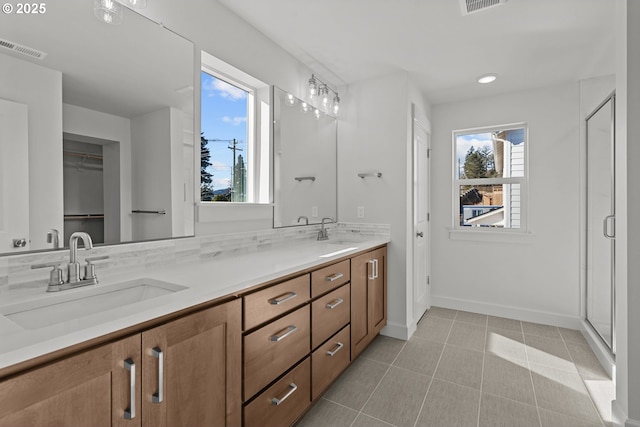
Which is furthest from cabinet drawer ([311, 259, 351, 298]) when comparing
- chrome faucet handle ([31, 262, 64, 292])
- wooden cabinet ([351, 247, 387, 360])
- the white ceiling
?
the white ceiling

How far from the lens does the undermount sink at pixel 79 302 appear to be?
0.96 metres

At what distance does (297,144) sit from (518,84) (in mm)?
2244

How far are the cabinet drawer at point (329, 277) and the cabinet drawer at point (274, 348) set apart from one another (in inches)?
5.2

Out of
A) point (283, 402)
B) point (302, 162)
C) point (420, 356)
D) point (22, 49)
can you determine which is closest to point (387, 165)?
point (302, 162)

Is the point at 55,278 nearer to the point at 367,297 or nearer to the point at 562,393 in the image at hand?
the point at 367,297

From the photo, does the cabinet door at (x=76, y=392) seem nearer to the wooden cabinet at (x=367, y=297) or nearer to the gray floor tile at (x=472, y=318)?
the wooden cabinet at (x=367, y=297)

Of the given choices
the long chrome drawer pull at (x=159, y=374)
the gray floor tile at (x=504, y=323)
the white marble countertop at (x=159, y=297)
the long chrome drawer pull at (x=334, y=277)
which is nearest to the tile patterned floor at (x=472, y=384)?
the gray floor tile at (x=504, y=323)

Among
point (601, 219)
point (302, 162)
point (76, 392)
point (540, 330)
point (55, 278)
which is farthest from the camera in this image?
point (540, 330)

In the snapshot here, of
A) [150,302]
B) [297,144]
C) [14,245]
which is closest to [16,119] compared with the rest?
[14,245]

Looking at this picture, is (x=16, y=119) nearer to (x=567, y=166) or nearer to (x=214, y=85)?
(x=214, y=85)

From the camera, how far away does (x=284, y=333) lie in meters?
1.43

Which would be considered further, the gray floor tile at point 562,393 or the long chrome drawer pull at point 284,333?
the gray floor tile at point 562,393

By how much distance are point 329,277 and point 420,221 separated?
1.68m

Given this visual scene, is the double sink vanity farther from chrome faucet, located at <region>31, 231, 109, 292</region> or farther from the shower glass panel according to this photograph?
the shower glass panel
